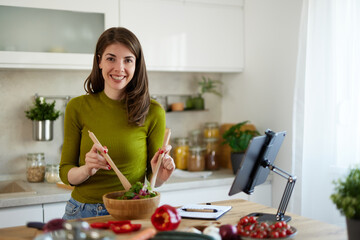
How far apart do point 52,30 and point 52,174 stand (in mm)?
909

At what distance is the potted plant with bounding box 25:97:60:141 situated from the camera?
2945mm

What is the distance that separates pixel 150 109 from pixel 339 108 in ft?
3.87

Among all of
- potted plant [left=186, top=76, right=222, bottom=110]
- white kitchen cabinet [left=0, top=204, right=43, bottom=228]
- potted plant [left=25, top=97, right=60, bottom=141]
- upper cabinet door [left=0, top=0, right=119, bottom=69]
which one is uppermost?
upper cabinet door [left=0, top=0, right=119, bottom=69]

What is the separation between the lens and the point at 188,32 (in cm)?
315

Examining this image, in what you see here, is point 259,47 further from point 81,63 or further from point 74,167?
point 74,167

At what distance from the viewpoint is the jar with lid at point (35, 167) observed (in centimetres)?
288

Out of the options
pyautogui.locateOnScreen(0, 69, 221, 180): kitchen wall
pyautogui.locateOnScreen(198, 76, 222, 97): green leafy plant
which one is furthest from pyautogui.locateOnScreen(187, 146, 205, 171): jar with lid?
pyautogui.locateOnScreen(0, 69, 221, 180): kitchen wall

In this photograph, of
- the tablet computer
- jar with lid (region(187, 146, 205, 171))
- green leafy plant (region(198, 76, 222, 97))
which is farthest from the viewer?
green leafy plant (region(198, 76, 222, 97))

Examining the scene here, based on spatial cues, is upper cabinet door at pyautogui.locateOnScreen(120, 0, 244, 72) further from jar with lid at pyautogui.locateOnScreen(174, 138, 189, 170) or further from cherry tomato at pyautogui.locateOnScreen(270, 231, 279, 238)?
cherry tomato at pyautogui.locateOnScreen(270, 231, 279, 238)

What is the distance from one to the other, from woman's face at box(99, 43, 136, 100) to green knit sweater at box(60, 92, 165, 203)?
12 cm

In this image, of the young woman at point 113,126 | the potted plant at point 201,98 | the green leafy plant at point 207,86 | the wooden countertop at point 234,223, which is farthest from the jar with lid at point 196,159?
the wooden countertop at point 234,223

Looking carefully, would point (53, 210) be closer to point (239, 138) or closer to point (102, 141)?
point (102, 141)

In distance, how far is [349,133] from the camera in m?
2.48

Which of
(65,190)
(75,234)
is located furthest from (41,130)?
(75,234)
